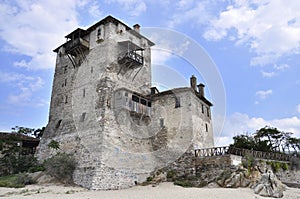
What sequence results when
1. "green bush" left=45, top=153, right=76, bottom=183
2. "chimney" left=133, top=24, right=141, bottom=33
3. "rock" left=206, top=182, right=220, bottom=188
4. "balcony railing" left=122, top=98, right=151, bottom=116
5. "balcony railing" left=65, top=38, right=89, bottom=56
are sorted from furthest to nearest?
"chimney" left=133, top=24, right=141, bottom=33 → "balcony railing" left=65, top=38, right=89, bottom=56 → "balcony railing" left=122, top=98, right=151, bottom=116 → "green bush" left=45, top=153, right=76, bottom=183 → "rock" left=206, top=182, right=220, bottom=188

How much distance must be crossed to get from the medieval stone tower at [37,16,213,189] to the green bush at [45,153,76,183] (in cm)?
51

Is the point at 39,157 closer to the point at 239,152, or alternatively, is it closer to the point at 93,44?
the point at 93,44

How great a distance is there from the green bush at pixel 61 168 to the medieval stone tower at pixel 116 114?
509 mm

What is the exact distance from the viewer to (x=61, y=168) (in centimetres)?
1964

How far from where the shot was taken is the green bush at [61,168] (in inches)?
776

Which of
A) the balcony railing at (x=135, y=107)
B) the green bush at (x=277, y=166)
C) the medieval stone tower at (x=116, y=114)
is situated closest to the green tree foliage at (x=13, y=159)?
the medieval stone tower at (x=116, y=114)

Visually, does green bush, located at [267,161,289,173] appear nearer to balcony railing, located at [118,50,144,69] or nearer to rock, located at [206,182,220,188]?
rock, located at [206,182,220,188]

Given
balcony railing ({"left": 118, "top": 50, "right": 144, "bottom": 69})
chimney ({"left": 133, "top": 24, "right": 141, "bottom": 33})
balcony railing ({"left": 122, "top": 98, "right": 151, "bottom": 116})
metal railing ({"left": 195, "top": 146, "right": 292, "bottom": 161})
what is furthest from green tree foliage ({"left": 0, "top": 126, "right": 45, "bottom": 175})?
chimney ({"left": 133, "top": 24, "right": 141, "bottom": 33})

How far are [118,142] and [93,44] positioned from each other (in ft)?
33.4

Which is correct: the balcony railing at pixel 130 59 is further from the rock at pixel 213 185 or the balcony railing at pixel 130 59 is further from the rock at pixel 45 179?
the rock at pixel 213 185

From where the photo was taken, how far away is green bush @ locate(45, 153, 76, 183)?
19.7 metres

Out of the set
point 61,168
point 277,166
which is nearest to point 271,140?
point 277,166

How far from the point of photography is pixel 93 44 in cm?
2495

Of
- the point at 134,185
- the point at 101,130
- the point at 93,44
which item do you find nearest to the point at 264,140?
the point at 134,185
